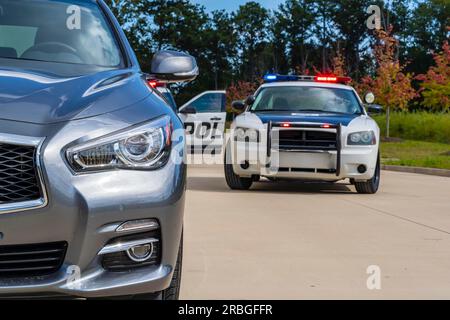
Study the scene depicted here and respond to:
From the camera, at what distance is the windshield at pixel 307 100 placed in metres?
10.9

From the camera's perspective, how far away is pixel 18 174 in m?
3.01

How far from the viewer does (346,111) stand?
10.9 metres

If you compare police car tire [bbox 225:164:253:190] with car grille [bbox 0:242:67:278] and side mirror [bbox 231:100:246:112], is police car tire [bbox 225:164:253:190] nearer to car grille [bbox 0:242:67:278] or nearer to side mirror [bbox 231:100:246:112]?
side mirror [bbox 231:100:246:112]

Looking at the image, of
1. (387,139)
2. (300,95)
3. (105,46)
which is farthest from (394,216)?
(387,139)

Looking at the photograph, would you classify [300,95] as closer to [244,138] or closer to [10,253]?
[244,138]

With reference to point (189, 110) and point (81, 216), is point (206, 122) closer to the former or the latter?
point (189, 110)

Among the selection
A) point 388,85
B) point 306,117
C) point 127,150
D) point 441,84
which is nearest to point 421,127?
point 441,84

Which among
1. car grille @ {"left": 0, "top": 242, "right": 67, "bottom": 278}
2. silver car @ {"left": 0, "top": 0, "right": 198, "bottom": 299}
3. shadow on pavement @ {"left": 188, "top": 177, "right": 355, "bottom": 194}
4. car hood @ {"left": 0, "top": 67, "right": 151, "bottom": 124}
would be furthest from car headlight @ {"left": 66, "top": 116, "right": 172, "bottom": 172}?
shadow on pavement @ {"left": 188, "top": 177, "right": 355, "bottom": 194}

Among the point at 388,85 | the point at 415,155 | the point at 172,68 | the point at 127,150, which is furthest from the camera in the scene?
the point at 388,85

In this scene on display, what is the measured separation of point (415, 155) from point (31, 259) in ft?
63.8

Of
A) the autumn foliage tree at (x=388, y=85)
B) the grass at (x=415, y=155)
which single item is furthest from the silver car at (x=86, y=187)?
the autumn foliage tree at (x=388, y=85)

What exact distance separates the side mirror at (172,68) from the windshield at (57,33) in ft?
0.74

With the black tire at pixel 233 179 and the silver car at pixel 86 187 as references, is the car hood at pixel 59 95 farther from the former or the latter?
the black tire at pixel 233 179

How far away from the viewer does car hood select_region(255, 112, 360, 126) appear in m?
9.93
